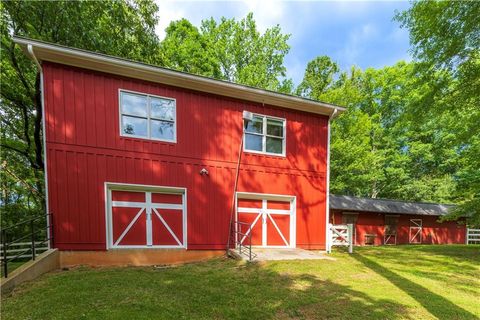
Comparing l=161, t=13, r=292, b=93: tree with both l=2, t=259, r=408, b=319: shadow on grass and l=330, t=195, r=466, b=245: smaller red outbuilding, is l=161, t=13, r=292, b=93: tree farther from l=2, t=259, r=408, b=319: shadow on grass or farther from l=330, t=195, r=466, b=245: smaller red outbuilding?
l=2, t=259, r=408, b=319: shadow on grass

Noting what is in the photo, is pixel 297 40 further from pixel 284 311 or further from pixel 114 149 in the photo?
pixel 284 311

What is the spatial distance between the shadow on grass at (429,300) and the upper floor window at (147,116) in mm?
6733

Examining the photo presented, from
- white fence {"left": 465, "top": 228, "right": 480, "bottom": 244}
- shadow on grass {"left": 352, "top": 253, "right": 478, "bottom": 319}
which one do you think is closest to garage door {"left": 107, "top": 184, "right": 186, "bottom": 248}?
shadow on grass {"left": 352, "top": 253, "right": 478, "bottom": 319}

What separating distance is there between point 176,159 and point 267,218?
378cm

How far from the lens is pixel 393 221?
17625mm

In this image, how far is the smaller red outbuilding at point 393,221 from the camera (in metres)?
16.2

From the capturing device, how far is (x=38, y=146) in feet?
33.7

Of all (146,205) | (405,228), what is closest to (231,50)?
(146,205)

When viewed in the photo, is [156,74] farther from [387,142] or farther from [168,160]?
[387,142]

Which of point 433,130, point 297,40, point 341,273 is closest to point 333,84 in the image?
point 297,40

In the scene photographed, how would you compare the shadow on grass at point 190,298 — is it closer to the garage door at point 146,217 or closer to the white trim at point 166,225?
the garage door at point 146,217

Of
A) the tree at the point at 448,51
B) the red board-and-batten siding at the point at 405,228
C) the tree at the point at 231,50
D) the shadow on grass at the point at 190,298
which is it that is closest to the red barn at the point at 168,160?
the shadow on grass at the point at 190,298

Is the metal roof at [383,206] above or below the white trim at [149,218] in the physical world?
below

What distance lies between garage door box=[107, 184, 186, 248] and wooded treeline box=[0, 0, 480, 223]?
5874 millimetres
